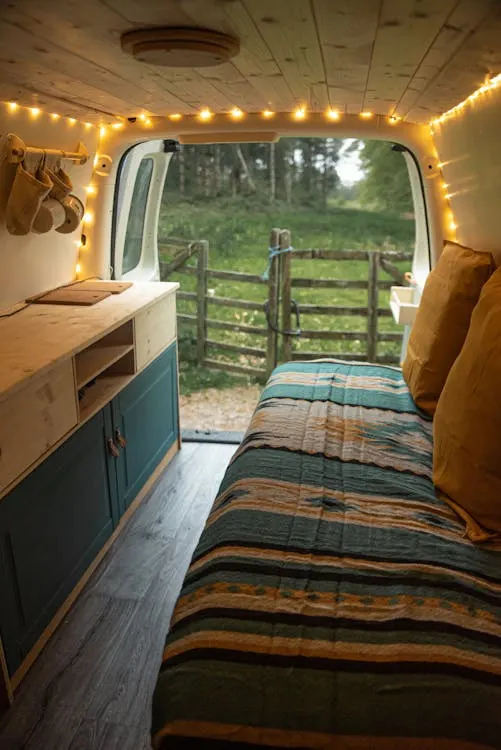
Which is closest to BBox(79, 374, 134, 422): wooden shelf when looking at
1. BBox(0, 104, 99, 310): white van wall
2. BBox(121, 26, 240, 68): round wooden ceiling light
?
BBox(0, 104, 99, 310): white van wall

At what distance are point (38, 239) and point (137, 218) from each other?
1304mm

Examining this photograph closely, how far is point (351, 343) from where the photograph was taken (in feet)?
20.1

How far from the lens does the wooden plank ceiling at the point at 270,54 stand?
1069 millimetres

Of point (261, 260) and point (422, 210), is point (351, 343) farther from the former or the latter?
point (422, 210)

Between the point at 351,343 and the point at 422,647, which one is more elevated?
the point at 422,647

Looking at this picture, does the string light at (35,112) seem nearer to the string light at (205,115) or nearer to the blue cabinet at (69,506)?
the string light at (205,115)

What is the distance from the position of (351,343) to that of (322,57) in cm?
478

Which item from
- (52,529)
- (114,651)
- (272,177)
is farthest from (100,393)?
(272,177)

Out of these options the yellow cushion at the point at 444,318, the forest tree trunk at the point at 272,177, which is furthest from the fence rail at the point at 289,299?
the forest tree trunk at the point at 272,177

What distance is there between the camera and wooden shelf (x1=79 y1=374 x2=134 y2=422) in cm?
214

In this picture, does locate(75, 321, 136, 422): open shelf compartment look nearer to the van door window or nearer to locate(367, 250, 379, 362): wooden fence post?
the van door window

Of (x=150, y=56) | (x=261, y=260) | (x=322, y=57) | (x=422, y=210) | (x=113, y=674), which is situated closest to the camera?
(x=150, y=56)

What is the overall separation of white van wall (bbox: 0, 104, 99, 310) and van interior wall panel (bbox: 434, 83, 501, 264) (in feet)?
5.52

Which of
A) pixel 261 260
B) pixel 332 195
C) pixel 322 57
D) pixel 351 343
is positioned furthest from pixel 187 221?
pixel 322 57
